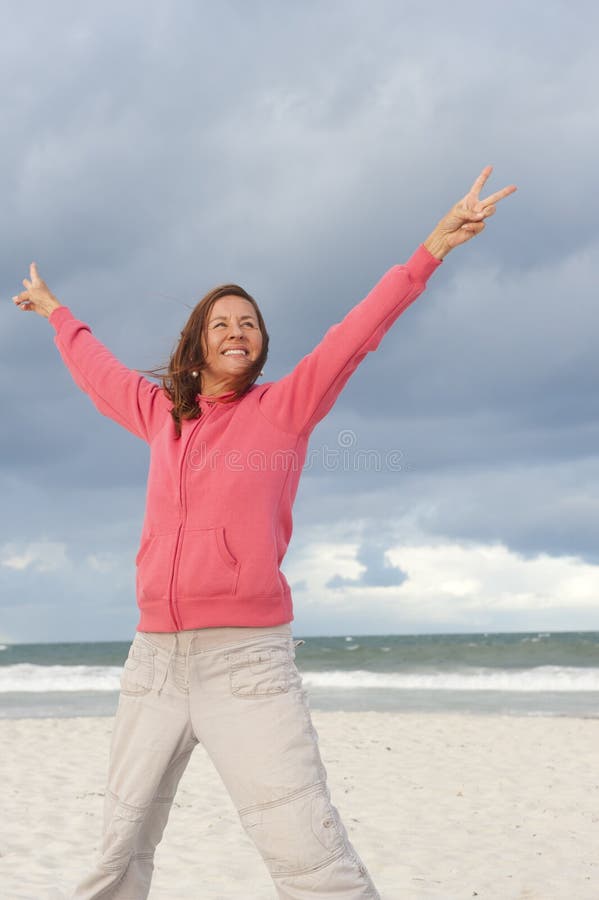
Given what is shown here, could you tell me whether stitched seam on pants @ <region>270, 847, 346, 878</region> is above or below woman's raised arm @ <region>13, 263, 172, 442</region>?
below

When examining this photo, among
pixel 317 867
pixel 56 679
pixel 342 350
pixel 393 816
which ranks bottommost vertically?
pixel 393 816

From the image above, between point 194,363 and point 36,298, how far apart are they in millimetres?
1002

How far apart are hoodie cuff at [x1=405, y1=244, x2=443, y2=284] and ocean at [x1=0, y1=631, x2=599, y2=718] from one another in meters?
12.9

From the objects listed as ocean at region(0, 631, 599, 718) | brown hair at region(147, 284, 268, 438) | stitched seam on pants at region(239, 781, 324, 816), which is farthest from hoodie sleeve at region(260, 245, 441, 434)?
ocean at region(0, 631, 599, 718)

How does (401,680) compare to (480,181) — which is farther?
(401,680)

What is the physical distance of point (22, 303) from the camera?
141 inches

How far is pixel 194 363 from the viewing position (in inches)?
114

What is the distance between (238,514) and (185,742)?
0.72 m

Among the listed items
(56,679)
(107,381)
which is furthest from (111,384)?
(56,679)

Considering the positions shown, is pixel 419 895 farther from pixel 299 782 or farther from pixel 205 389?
pixel 205 389

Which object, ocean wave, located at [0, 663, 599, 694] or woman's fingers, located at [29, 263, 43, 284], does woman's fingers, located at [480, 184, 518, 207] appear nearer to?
woman's fingers, located at [29, 263, 43, 284]

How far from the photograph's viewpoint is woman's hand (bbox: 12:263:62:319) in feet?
11.5

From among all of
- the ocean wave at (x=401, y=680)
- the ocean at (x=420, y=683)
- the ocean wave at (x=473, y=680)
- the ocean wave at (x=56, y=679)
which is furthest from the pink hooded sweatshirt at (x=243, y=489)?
the ocean wave at (x=56, y=679)

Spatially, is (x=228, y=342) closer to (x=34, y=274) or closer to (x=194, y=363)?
(x=194, y=363)
